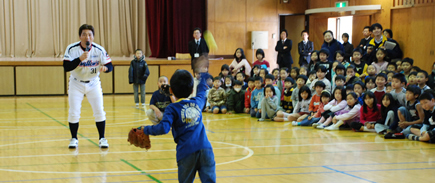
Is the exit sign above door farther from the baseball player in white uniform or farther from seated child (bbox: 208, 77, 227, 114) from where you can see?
the baseball player in white uniform

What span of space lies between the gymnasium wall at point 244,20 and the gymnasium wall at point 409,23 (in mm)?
3025

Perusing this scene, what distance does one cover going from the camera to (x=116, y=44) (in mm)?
19188

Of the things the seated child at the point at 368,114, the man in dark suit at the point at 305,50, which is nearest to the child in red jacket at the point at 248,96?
the seated child at the point at 368,114

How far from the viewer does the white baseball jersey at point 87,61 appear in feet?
21.2

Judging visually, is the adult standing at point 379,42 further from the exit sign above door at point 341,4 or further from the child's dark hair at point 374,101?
the exit sign above door at point 341,4

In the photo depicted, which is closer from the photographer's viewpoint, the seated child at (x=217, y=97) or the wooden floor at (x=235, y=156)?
the wooden floor at (x=235, y=156)

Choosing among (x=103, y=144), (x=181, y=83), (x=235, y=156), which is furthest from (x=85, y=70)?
(x=181, y=83)

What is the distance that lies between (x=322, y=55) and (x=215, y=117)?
8.99 feet

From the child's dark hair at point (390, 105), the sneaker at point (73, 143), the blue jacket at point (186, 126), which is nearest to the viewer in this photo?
the blue jacket at point (186, 126)

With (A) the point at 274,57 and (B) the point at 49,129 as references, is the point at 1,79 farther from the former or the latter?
(A) the point at 274,57

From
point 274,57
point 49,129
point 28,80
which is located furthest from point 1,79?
point 274,57

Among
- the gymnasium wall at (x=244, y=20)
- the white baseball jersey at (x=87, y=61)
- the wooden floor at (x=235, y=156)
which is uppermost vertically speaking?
the gymnasium wall at (x=244, y=20)

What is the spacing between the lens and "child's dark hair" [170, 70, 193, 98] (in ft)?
11.9

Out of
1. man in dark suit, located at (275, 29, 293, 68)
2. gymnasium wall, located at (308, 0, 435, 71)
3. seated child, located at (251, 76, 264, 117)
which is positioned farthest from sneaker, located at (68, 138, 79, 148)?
gymnasium wall, located at (308, 0, 435, 71)
